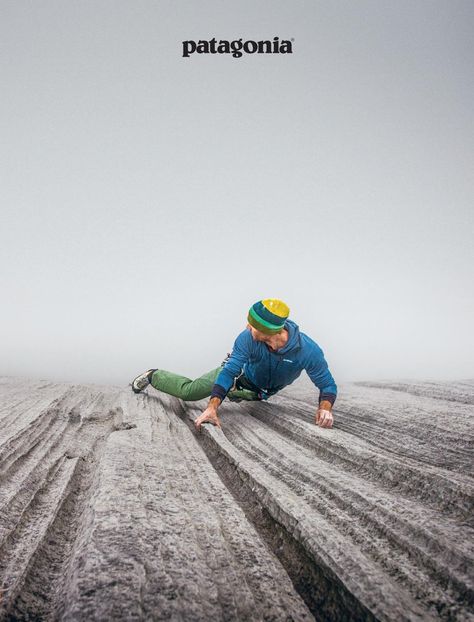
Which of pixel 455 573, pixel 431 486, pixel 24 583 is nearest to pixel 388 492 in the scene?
pixel 431 486

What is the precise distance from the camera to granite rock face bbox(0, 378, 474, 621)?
1.39 m

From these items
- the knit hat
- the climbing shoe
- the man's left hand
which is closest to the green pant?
the climbing shoe

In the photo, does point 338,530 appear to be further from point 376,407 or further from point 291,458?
point 376,407

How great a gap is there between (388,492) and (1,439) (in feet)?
12.2

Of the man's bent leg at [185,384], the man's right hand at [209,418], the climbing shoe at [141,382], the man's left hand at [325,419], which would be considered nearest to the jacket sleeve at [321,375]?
the man's left hand at [325,419]

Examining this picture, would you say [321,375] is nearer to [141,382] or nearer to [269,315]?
[269,315]

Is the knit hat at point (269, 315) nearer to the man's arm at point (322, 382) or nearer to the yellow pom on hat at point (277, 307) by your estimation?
the yellow pom on hat at point (277, 307)

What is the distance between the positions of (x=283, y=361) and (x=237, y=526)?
3037 mm

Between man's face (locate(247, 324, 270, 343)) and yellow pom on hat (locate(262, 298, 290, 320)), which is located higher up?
yellow pom on hat (locate(262, 298, 290, 320))

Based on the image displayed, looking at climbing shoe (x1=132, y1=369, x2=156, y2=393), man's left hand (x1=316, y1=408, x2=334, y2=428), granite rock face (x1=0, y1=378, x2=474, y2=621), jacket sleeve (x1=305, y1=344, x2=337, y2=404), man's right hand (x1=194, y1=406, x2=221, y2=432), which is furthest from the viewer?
climbing shoe (x1=132, y1=369, x2=156, y2=393)

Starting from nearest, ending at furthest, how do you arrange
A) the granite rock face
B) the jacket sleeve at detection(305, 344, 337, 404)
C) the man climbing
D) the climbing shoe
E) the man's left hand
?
the granite rock face → the man's left hand → the man climbing → the jacket sleeve at detection(305, 344, 337, 404) → the climbing shoe

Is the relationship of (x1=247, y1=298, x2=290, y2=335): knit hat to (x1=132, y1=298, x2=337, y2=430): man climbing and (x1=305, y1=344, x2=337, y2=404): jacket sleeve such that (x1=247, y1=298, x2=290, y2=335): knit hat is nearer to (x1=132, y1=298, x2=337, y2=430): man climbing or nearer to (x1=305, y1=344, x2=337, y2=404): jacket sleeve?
(x1=132, y1=298, x2=337, y2=430): man climbing

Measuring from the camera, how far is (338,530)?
191 centimetres

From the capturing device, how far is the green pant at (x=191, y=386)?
5680 millimetres
